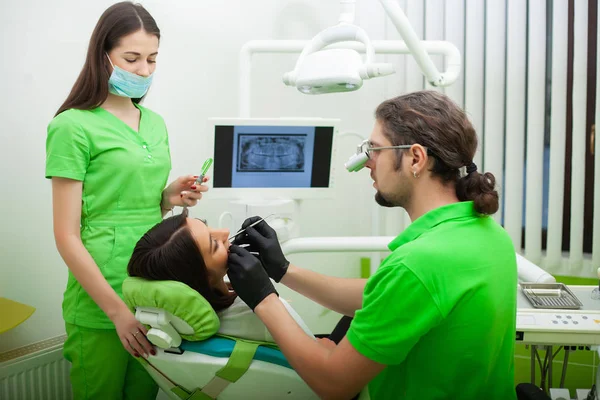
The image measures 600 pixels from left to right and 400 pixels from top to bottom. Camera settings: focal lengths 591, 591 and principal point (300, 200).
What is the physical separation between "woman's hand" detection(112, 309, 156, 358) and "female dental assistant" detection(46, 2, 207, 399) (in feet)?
0.10

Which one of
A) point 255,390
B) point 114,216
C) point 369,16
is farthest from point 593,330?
point 369,16

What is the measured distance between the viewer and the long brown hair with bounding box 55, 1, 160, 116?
159 cm

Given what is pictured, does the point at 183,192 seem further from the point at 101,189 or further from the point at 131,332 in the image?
the point at 131,332

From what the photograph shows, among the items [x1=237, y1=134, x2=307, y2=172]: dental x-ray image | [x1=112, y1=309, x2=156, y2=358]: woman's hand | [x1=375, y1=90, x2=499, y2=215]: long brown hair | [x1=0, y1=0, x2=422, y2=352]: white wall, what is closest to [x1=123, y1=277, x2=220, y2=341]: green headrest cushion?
[x1=112, y1=309, x2=156, y2=358]: woman's hand

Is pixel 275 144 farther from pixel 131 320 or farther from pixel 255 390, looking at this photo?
pixel 255 390

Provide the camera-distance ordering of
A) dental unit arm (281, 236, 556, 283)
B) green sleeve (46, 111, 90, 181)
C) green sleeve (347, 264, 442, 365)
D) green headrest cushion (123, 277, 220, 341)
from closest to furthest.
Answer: green sleeve (347, 264, 442, 365), green headrest cushion (123, 277, 220, 341), green sleeve (46, 111, 90, 181), dental unit arm (281, 236, 556, 283)

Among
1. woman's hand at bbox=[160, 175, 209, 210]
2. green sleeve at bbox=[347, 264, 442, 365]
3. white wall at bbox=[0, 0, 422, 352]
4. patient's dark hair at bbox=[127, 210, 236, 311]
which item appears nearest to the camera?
Answer: green sleeve at bbox=[347, 264, 442, 365]

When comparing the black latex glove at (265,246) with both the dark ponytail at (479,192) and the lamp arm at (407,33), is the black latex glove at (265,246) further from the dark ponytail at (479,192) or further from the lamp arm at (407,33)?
the lamp arm at (407,33)

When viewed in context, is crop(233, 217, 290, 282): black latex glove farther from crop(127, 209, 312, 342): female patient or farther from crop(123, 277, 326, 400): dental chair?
crop(123, 277, 326, 400): dental chair

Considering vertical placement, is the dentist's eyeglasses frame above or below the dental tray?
above

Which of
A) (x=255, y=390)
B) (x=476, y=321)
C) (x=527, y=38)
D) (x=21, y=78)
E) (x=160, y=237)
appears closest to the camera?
(x=476, y=321)

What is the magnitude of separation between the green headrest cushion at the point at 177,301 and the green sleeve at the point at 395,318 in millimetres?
332

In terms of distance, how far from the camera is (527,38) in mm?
2602

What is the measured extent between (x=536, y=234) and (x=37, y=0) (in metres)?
2.23
